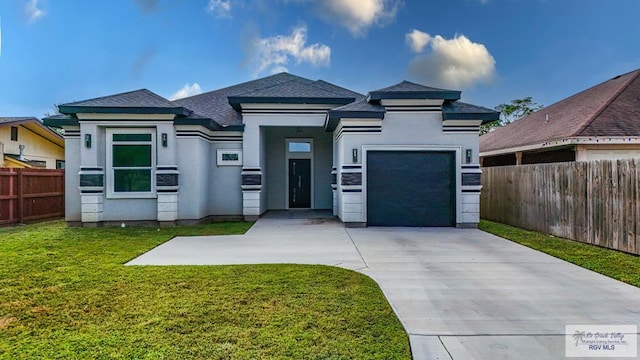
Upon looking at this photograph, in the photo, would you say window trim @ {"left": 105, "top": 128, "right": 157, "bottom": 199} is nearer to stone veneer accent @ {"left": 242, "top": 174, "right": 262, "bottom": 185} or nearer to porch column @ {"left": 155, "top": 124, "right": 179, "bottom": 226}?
porch column @ {"left": 155, "top": 124, "right": 179, "bottom": 226}

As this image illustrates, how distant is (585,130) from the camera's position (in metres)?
11.0

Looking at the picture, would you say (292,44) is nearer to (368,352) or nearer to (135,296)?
(135,296)

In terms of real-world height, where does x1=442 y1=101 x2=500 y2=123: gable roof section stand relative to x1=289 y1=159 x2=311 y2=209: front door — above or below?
above

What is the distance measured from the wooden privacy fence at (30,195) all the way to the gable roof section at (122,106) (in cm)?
322

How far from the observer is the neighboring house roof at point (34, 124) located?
53.4ft

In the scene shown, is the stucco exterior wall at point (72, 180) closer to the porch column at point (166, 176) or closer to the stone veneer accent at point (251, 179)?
the porch column at point (166, 176)

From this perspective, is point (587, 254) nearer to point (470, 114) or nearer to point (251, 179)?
point (470, 114)

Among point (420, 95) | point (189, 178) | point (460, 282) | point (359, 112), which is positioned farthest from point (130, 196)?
point (460, 282)

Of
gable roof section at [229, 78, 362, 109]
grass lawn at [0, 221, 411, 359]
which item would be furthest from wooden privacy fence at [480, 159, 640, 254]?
gable roof section at [229, 78, 362, 109]

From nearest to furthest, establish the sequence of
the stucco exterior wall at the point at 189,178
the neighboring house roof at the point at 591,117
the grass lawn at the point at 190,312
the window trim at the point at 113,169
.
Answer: the grass lawn at the point at 190,312 → the window trim at the point at 113,169 → the stucco exterior wall at the point at 189,178 → the neighboring house roof at the point at 591,117

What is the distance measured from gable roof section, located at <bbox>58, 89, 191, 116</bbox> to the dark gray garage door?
5.70 m

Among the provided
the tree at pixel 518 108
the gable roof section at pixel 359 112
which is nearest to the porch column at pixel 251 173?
the gable roof section at pixel 359 112

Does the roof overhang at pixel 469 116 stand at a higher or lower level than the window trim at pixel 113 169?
higher

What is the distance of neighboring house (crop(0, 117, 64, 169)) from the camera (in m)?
16.2
